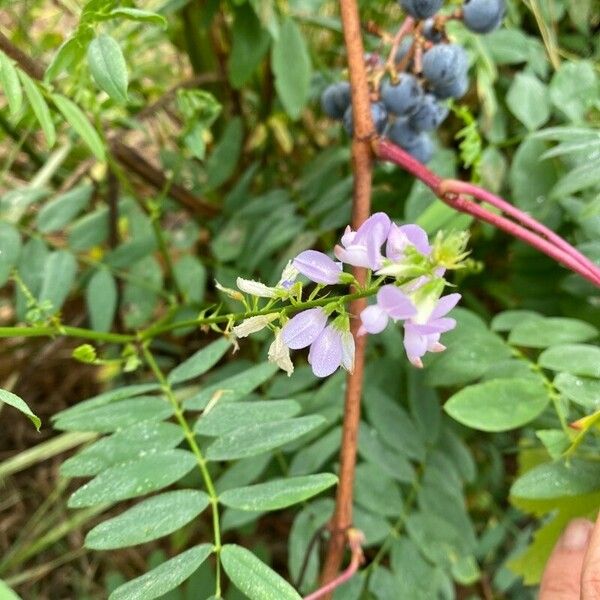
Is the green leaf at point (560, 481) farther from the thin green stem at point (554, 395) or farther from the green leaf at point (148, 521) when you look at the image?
the green leaf at point (148, 521)

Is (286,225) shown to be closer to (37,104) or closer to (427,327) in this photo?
(37,104)

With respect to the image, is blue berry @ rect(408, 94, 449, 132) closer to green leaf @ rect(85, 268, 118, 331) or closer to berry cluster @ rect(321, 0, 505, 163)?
berry cluster @ rect(321, 0, 505, 163)

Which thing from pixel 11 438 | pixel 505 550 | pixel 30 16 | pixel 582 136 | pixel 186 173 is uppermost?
pixel 30 16

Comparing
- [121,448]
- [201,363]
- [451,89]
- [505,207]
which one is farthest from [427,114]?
[121,448]

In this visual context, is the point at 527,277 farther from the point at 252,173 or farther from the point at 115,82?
the point at 115,82

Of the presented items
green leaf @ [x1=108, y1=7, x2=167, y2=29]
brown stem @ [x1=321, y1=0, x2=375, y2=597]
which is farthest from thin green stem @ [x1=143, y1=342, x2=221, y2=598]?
green leaf @ [x1=108, y1=7, x2=167, y2=29]

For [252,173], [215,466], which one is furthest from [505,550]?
[252,173]
